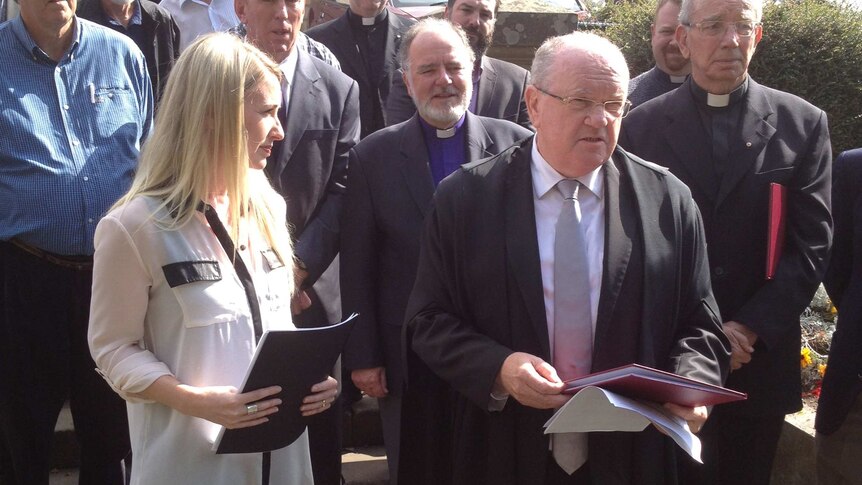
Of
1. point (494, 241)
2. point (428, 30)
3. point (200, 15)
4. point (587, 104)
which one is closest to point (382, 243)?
point (428, 30)

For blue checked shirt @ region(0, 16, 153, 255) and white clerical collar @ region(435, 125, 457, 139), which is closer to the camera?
blue checked shirt @ region(0, 16, 153, 255)

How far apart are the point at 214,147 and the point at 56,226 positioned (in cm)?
137

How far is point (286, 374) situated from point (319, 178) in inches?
63.7

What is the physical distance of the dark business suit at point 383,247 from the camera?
3.81 meters

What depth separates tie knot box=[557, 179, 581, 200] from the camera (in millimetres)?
2877

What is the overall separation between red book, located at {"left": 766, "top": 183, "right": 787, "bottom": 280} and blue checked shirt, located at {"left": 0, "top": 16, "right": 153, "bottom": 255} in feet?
8.28

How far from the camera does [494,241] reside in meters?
2.84

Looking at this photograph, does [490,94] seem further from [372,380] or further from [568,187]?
[568,187]

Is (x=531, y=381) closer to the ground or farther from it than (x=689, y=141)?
closer to the ground

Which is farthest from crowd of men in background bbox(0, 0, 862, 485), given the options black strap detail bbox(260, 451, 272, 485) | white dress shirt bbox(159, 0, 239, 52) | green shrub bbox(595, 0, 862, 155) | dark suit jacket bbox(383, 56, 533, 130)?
green shrub bbox(595, 0, 862, 155)

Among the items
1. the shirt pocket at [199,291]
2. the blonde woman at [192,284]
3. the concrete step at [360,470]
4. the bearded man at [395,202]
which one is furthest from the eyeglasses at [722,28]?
the concrete step at [360,470]

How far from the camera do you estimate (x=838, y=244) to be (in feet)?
12.6

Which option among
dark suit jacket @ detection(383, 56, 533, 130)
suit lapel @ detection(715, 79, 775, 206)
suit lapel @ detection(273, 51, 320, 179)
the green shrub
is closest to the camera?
suit lapel @ detection(715, 79, 775, 206)

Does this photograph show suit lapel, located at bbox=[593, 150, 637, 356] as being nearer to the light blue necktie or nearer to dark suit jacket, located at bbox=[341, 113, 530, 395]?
A: the light blue necktie
